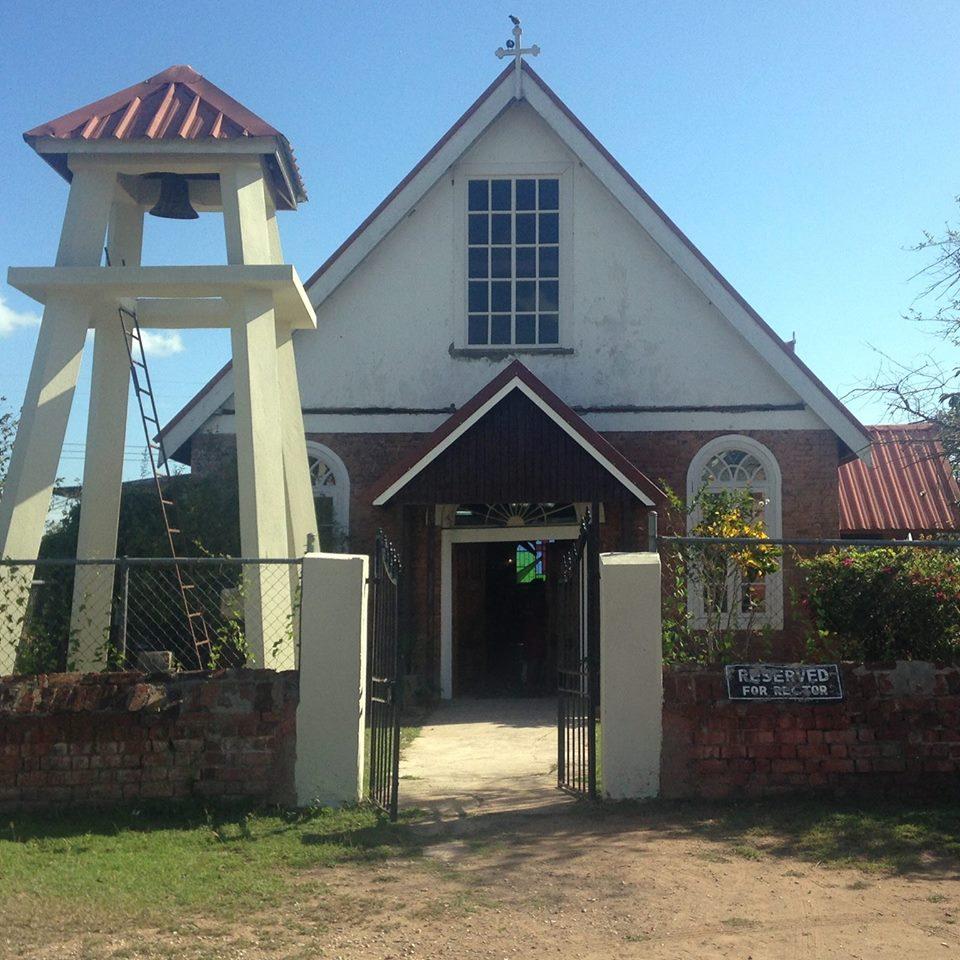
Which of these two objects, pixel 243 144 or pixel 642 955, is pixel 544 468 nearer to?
pixel 243 144

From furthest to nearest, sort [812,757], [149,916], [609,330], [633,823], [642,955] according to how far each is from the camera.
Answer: [609,330] < [812,757] < [633,823] < [149,916] < [642,955]

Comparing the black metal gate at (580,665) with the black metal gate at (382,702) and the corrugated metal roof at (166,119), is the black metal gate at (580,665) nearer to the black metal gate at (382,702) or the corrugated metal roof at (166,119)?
the black metal gate at (382,702)

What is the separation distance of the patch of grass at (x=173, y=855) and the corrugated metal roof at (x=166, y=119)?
18.3 ft

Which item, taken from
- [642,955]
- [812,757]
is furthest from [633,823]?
[642,955]

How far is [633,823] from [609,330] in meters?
9.05

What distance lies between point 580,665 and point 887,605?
224 cm

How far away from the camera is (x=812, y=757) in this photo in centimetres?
784

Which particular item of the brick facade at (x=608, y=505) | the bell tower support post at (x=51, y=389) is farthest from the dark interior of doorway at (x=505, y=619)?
the bell tower support post at (x=51, y=389)

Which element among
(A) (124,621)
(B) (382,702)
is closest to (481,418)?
(B) (382,702)

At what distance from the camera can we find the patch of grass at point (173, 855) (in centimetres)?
583

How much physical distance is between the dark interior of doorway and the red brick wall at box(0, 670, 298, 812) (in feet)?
24.9

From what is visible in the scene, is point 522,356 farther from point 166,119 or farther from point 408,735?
point 166,119

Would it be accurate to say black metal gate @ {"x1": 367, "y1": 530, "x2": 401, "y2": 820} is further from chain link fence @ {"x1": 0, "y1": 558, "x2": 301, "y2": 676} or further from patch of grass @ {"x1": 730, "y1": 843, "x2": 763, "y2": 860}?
patch of grass @ {"x1": 730, "y1": 843, "x2": 763, "y2": 860}

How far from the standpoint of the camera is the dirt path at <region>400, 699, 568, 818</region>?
8320mm
